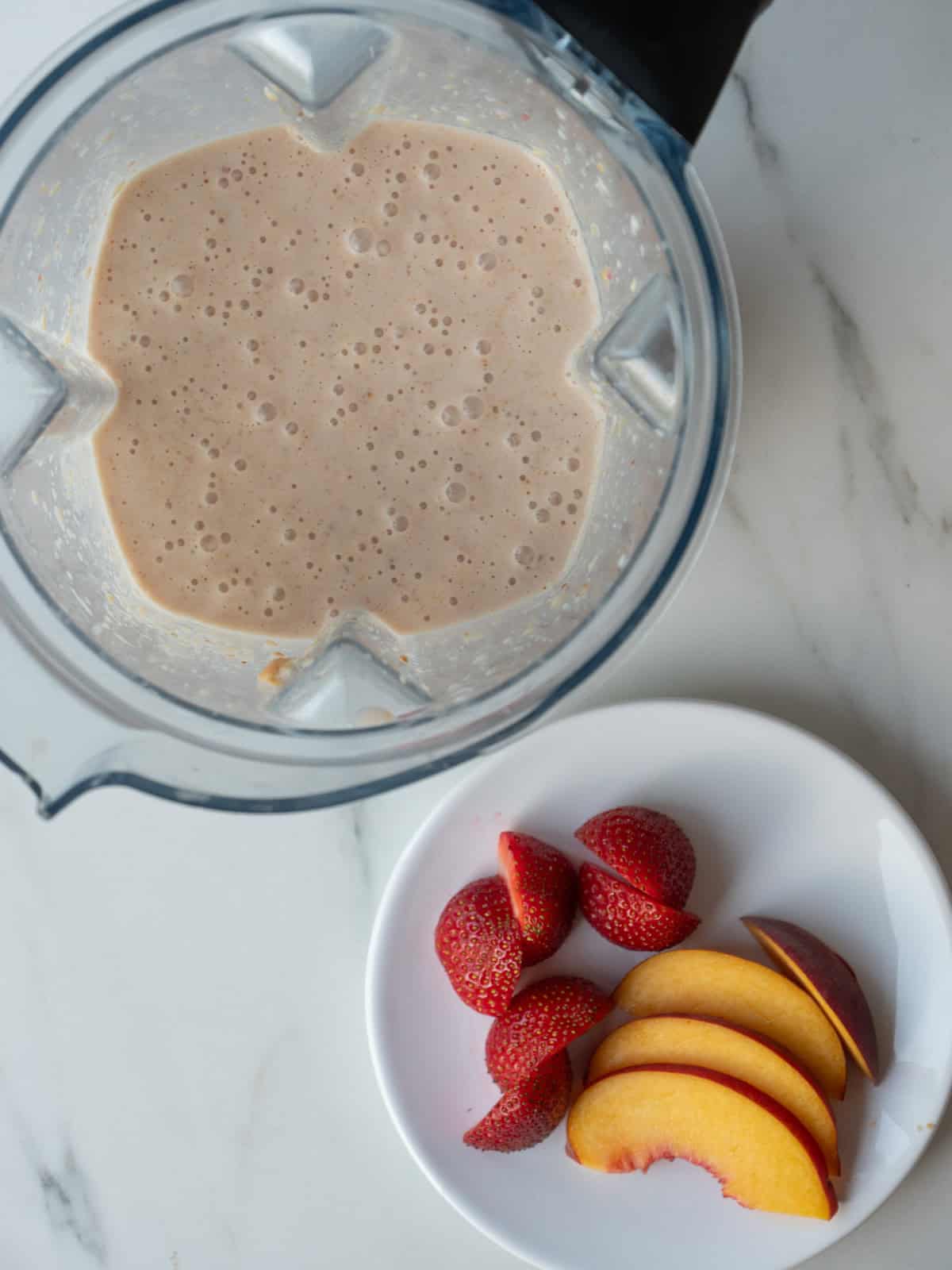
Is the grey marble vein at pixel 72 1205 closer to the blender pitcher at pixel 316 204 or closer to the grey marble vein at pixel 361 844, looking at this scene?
the grey marble vein at pixel 361 844

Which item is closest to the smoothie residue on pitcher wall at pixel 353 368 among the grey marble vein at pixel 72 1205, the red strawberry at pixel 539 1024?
the red strawberry at pixel 539 1024

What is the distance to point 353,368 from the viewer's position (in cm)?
76

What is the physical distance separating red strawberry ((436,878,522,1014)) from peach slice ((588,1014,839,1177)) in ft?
0.34

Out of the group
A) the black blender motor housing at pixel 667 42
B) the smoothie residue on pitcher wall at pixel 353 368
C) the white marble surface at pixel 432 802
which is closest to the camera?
the black blender motor housing at pixel 667 42

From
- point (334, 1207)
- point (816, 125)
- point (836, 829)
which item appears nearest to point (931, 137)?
point (816, 125)

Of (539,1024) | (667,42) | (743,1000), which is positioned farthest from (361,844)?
(667,42)

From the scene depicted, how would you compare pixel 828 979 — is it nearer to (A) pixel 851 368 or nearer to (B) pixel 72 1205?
(A) pixel 851 368

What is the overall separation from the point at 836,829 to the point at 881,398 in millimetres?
305

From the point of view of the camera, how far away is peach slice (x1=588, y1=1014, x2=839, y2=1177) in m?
0.85

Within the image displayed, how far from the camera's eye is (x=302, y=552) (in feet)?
2.54

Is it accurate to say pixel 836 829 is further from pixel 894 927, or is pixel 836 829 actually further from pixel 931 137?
pixel 931 137

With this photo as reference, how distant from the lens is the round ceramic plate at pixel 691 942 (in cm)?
86

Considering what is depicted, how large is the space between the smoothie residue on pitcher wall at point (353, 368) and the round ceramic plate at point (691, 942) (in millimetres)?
170

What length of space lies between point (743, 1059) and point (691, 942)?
9 centimetres
